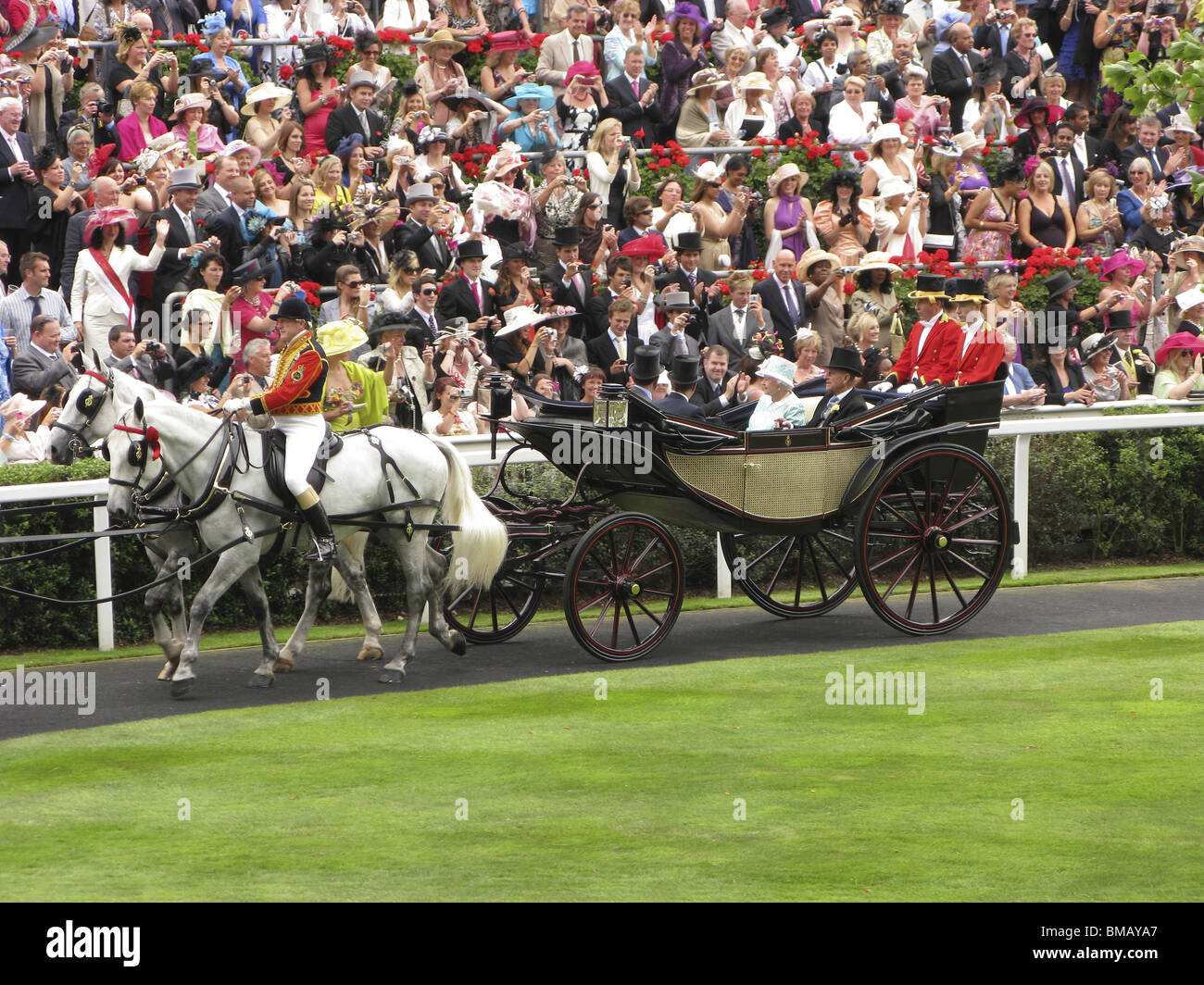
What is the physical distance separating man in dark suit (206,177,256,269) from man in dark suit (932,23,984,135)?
10216 millimetres

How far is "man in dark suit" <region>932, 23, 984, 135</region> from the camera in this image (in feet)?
71.8

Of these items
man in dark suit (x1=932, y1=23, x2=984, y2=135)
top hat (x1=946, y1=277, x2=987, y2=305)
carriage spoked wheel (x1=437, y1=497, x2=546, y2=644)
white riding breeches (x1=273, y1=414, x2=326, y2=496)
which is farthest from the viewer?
man in dark suit (x1=932, y1=23, x2=984, y2=135)

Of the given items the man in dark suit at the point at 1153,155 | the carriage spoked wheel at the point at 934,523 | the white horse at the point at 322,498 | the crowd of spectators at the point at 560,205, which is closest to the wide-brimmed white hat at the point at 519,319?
the crowd of spectators at the point at 560,205

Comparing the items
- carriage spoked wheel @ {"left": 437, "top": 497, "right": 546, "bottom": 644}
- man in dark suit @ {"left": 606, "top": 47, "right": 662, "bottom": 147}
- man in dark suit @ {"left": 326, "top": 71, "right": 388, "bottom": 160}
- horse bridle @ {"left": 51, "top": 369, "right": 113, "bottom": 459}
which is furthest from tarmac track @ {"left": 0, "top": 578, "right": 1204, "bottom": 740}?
man in dark suit @ {"left": 606, "top": 47, "right": 662, "bottom": 147}

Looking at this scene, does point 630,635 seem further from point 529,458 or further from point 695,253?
point 695,253

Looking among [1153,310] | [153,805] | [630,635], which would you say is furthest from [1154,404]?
[153,805]

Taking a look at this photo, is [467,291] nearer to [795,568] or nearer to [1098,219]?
[795,568]

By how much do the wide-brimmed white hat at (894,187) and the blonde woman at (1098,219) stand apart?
2.50 m

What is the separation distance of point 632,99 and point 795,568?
25.4ft

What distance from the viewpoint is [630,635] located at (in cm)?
1227

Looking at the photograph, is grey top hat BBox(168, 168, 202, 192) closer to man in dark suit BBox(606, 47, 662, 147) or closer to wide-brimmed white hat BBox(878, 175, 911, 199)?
man in dark suit BBox(606, 47, 662, 147)

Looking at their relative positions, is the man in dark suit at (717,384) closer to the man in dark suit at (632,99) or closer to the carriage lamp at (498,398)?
the carriage lamp at (498,398)

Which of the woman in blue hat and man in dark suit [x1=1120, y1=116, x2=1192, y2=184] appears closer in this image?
the woman in blue hat

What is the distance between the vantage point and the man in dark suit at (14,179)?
49.0 feet
